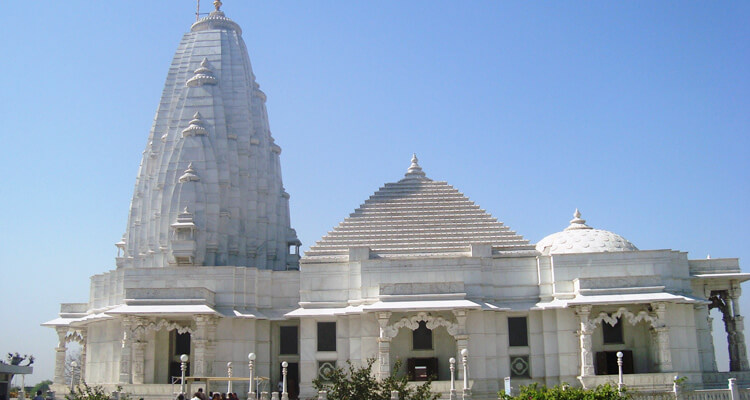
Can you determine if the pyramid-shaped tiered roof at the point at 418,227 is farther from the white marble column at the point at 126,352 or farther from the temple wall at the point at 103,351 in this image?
the temple wall at the point at 103,351

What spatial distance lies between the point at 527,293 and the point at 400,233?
6.48 metres

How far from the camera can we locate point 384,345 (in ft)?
115

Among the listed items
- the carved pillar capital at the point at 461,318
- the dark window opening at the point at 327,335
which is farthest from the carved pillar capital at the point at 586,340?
the dark window opening at the point at 327,335

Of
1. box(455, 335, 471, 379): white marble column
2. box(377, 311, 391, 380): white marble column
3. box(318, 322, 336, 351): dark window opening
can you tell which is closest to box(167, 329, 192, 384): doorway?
box(318, 322, 336, 351): dark window opening

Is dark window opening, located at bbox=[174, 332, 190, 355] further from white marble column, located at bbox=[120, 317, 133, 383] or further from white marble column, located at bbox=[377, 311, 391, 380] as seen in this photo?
white marble column, located at bbox=[377, 311, 391, 380]

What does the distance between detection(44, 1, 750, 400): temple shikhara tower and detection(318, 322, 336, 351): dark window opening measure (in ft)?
0.22

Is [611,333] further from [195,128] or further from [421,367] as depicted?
[195,128]

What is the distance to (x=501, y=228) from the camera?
3944 centimetres

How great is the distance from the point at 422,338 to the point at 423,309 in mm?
3501

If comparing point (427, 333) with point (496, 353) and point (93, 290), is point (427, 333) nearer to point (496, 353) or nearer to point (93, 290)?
point (496, 353)

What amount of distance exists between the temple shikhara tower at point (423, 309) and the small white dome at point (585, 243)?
9 cm

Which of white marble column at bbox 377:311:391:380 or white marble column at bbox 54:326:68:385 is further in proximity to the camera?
white marble column at bbox 54:326:68:385

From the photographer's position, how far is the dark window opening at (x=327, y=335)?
1486 inches

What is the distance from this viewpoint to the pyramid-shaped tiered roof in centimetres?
3891
